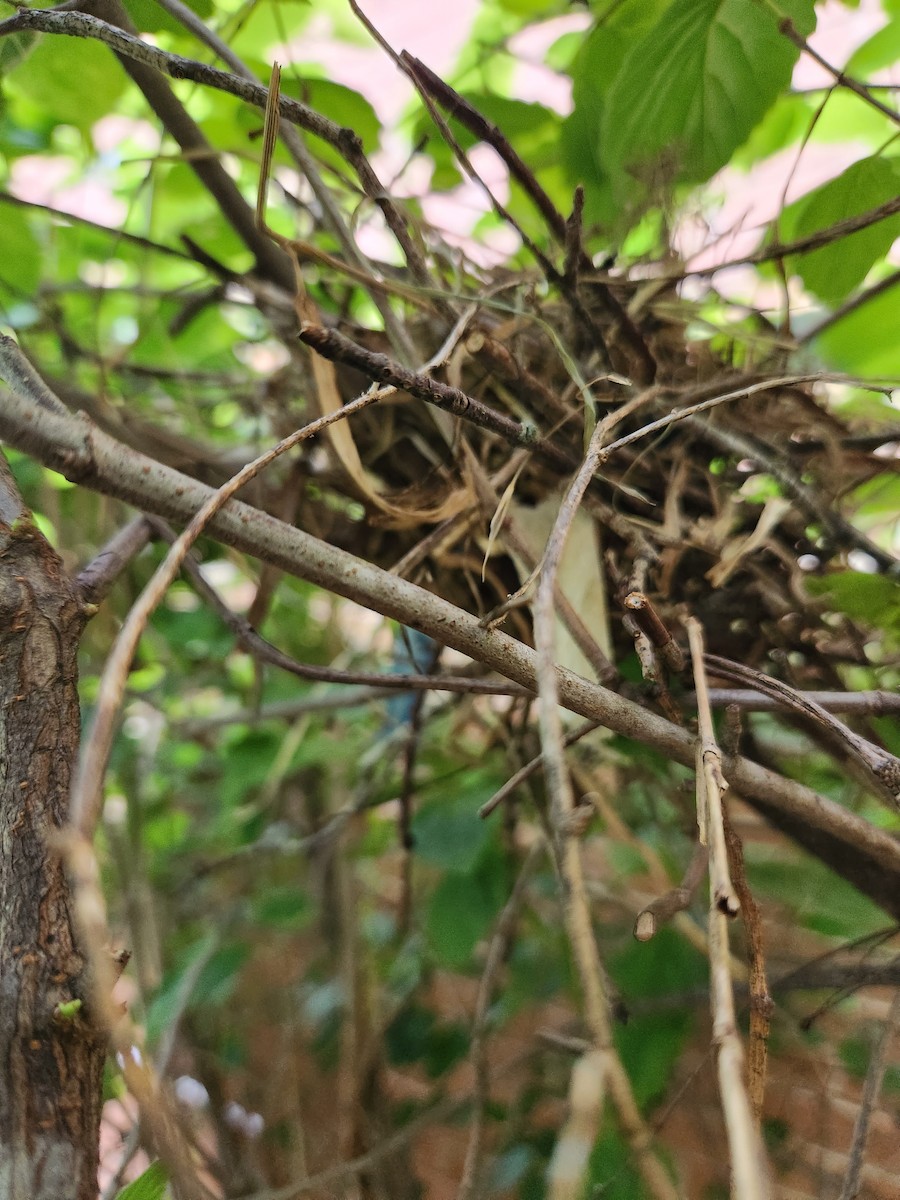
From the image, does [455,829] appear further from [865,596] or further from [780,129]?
[780,129]

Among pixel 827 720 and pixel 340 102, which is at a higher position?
pixel 340 102

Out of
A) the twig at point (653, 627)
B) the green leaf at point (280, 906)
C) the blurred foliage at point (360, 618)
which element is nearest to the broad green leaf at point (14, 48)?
the blurred foliage at point (360, 618)

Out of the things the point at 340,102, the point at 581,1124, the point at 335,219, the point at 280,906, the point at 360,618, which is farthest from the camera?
the point at 360,618

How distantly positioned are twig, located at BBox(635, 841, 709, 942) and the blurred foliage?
103 mm

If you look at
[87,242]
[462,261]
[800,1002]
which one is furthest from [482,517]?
[87,242]

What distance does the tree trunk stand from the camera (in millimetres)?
211

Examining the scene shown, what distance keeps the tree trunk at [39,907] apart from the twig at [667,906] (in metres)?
0.15

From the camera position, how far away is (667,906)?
27cm

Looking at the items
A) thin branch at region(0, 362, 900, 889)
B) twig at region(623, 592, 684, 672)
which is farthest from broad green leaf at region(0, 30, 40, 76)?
twig at region(623, 592, 684, 672)

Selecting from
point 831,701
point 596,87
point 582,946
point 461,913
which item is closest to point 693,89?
point 596,87

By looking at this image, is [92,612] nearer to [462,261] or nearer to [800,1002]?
[462,261]

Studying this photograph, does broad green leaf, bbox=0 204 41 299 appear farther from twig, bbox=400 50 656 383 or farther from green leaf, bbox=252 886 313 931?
green leaf, bbox=252 886 313 931

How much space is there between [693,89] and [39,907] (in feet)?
1.42

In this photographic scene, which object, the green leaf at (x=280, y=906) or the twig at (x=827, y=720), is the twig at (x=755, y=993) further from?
the green leaf at (x=280, y=906)
